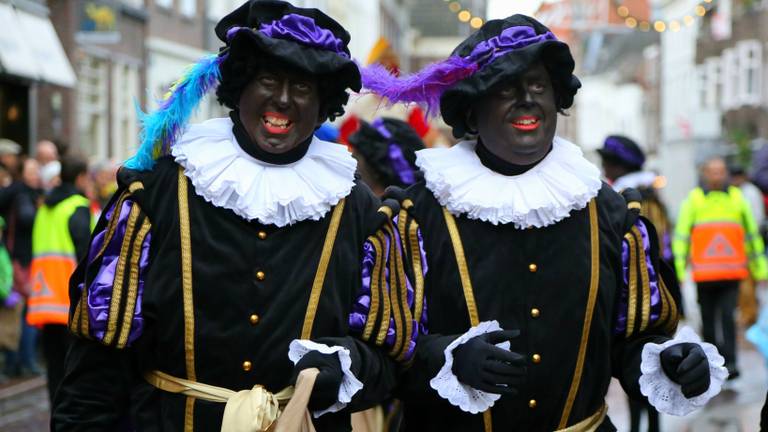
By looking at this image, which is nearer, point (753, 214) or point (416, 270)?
point (416, 270)

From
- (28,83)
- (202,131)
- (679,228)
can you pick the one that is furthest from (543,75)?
(28,83)

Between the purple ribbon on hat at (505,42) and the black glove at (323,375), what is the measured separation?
1.03m

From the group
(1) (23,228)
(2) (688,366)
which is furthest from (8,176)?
(2) (688,366)

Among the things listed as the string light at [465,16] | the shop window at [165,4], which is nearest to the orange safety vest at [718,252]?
Result: the string light at [465,16]

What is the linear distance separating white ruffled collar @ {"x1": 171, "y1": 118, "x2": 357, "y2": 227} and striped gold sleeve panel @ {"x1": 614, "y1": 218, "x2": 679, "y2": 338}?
0.87 m

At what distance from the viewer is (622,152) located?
25.4 feet

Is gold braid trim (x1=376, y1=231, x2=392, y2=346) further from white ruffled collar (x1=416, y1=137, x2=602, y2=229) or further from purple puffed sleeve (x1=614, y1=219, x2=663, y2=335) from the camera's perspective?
purple puffed sleeve (x1=614, y1=219, x2=663, y2=335)

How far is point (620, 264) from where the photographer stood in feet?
12.5

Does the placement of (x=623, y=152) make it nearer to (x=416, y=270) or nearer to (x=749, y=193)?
(x=416, y=270)

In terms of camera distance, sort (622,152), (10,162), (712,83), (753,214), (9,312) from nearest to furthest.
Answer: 1. (622,152)
2. (9,312)
3. (10,162)
4. (753,214)
5. (712,83)

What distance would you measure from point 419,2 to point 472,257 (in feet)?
171

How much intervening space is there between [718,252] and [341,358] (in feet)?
22.2

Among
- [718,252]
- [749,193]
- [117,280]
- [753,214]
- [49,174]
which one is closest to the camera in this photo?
[117,280]

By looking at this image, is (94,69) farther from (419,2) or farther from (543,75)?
(419,2)
